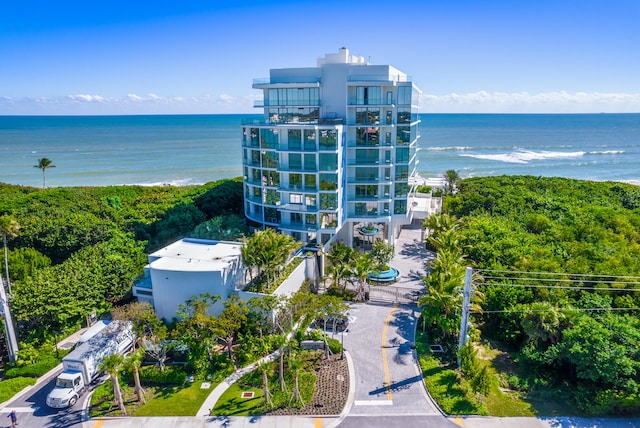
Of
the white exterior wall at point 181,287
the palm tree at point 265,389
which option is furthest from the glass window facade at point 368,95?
the palm tree at point 265,389

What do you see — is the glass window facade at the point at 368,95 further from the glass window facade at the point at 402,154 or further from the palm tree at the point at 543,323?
the palm tree at the point at 543,323

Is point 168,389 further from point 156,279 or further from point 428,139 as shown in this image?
point 428,139

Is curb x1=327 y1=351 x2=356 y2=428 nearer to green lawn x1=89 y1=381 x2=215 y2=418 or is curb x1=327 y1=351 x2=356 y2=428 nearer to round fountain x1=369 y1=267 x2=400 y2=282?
green lawn x1=89 y1=381 x2=215 y2=418

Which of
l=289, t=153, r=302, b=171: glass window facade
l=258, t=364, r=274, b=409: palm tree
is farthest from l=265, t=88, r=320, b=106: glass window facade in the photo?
l=258, t=364, r=274, b=409: palm tree

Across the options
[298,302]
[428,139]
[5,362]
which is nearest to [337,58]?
[298,302]

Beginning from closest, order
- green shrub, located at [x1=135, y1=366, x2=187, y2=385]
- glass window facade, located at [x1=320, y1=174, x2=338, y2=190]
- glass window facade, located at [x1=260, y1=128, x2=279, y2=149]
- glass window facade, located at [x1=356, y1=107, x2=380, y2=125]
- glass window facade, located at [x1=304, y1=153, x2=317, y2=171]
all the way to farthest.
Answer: green shrub, located at [x1=135, y1=366, x2=187, y2=385]
glass window facade, located at [x1=304, y1=153, x2=317, y2=171]
glass window facade, located at [x1=320, y1=174, x2=338, y2=190]
glass window facade, located at [x1=260, y1=128, x2=279, y2=149]
glass window facade, located at [x1=356, y1=107, x2=380, y2=125]

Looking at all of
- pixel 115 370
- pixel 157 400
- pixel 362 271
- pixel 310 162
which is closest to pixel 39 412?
pixel 115 370
